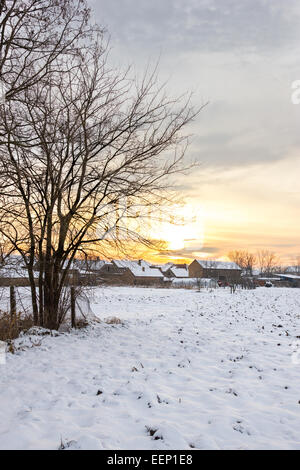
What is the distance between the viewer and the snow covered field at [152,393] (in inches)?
137

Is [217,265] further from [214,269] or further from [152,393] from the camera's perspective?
[152,393]

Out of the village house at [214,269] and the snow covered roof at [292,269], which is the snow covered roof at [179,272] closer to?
the village house at [214,269]

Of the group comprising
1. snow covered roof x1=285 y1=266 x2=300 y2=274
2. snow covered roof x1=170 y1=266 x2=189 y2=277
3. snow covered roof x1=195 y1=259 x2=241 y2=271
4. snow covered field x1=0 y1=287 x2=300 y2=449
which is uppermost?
snow covered roof x1=195 y1=259 x2=241 y2=271

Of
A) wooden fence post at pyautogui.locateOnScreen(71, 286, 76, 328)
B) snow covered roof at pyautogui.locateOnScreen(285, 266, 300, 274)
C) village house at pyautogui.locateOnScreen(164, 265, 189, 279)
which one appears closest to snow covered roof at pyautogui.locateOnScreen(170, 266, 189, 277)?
village house at pyautogui.locateOnScreen(164, 265, 189, 279)

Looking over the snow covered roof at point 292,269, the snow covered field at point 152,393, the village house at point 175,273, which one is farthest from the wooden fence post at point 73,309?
the snow covered roof at point 292,269

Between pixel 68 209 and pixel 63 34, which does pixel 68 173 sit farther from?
pixel 63 34

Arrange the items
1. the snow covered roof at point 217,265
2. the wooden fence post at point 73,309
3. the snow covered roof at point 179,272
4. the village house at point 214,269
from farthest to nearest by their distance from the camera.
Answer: the snow covered roof at point 179,272 < the snow covered roof at point 217,265 < the village house at point 214,269 < the wooden fence post at point 73,309

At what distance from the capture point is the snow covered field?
3480 millimetres

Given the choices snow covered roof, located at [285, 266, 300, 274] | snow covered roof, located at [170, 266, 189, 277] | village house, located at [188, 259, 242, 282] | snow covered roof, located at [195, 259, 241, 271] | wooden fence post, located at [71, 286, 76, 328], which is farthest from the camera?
snow covered roof, located at [285, 266, 300, 274]

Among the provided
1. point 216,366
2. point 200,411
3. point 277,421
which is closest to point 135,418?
point 200,411

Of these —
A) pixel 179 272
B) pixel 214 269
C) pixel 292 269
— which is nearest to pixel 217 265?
pixel 214 269

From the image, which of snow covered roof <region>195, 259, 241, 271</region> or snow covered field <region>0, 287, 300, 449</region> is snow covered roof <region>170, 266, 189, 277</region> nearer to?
snow covered roof <region>195, 259, 241, 271</region>

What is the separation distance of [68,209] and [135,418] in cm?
675
